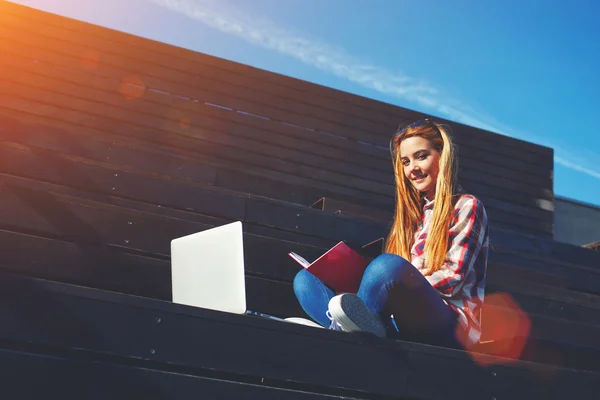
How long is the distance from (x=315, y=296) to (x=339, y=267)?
0.19m

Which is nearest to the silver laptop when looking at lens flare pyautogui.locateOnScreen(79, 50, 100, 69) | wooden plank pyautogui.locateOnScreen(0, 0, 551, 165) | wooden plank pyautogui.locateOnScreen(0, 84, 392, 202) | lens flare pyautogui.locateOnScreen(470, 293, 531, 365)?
lens flare pyautogui.locateOnScreen(470, 293, 531, 365)

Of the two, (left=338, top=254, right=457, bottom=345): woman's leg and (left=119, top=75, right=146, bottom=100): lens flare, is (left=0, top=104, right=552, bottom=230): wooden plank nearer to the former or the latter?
(left=119, top=75, right=146, bottom=100): lens flare

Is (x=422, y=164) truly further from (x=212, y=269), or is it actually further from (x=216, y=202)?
(x=216, y=202)

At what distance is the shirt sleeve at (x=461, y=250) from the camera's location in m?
2.44

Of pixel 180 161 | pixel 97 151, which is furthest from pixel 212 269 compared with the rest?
pixel 180 161

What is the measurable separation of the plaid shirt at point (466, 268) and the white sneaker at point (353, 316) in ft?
1.15

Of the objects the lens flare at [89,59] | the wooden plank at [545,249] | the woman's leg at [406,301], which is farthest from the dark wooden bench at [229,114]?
the woman's leg at [406,301]

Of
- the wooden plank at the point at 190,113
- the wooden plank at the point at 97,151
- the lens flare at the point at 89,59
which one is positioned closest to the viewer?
the wooden plank at the point at 97,151

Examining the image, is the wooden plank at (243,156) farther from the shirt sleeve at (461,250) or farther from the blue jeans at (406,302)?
the blue jeans at (406,302)

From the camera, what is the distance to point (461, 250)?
2.46 meters

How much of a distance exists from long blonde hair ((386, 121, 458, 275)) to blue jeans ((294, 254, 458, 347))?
8.0 inches

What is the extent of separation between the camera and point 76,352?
6.18ft

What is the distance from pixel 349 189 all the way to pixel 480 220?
12.7ft

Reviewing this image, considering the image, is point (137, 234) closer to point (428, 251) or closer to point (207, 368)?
point (207, 368)
